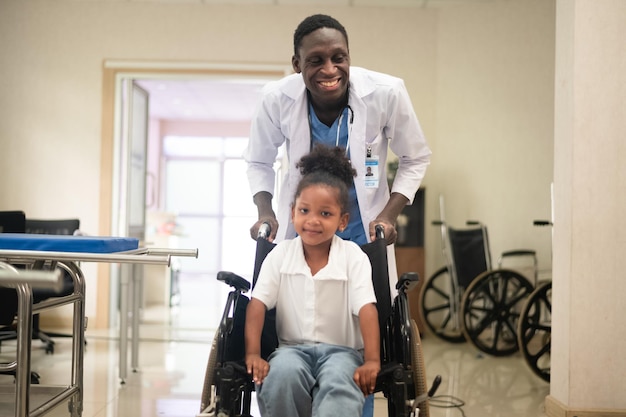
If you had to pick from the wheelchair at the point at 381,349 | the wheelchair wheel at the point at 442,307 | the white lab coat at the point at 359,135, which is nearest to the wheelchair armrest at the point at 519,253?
the wheelchair wheel at the point at 442,307

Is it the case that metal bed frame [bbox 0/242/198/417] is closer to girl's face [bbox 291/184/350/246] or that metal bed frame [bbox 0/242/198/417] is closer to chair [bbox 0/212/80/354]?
girl's face [bbox 291/184/350/246]

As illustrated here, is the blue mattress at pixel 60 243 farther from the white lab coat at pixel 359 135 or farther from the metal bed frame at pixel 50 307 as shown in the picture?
the white lab coat at pixel 359 135

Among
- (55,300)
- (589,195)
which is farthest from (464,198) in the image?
(55,300)

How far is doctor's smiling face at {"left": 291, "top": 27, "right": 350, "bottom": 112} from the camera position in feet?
6.53

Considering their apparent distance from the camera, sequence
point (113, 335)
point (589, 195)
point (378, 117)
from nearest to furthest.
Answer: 1. point (378, 117)
2. point (589, 195)
3. point (113, 335)

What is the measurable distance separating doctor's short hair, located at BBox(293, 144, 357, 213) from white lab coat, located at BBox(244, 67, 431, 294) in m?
0.18

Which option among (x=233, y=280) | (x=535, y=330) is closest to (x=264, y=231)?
(x=233, y=280)

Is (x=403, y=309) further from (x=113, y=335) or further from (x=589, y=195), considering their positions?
(x=113, y=335)

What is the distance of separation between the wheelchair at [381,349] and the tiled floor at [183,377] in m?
1.54

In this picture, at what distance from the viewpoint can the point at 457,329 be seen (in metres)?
5.59

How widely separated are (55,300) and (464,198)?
419cm

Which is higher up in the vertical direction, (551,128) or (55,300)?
(551,128)

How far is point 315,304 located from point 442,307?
4050 mm

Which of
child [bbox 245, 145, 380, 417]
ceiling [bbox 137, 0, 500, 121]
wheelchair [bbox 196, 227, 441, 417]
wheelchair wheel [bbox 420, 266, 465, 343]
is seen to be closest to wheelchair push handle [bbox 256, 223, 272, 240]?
wheelchair [bbox 196, 227, 441, 417]
